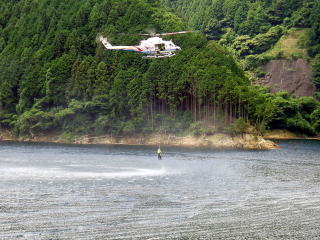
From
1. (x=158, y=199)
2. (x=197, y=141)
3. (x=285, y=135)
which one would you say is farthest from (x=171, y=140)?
(x=158, y=199)

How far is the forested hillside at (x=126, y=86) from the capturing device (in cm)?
15188

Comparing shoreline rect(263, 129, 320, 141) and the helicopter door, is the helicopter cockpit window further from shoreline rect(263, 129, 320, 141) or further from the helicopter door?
shoreline rect(263, 129, 320, 141)

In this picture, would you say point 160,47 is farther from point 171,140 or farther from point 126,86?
point 126,86

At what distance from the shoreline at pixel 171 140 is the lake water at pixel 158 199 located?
3589cm

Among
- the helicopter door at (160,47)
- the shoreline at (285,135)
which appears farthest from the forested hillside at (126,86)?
the helicopter door at (160,47)

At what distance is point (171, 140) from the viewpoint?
513 ft

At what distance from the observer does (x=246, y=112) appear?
14800cm

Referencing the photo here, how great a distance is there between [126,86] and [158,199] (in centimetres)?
10314

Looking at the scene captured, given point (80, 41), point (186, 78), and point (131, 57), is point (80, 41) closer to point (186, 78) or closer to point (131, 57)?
point (131, 57)

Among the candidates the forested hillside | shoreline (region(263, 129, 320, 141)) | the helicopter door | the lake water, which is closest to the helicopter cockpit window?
the helicopter door

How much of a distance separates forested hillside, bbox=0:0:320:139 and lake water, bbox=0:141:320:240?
1784 inches

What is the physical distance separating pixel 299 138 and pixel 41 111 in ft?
258

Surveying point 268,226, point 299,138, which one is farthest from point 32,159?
point 299,138

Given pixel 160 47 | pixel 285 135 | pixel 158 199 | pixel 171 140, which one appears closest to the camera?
pixel 158 199
